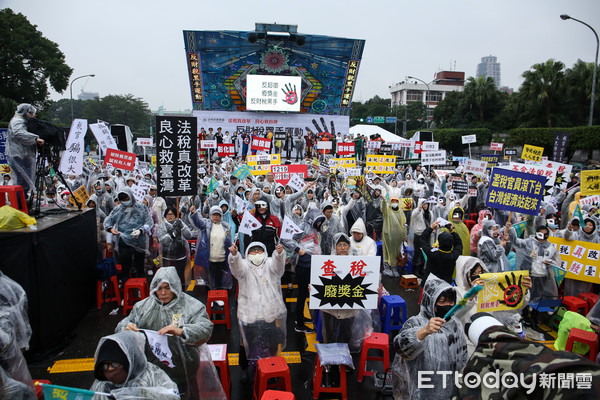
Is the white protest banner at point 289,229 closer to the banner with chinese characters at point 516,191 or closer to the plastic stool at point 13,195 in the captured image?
the banner with chinese characters at point 516,191

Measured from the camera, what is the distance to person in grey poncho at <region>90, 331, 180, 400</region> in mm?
2281

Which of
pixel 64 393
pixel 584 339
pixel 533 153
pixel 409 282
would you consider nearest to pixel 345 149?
pixel 533 153

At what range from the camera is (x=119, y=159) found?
398 inches

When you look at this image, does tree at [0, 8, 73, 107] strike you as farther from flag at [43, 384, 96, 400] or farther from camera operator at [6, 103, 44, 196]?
flag at [43, 384, 96, 400]

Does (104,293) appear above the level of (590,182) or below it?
below

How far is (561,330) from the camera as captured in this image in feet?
15.1

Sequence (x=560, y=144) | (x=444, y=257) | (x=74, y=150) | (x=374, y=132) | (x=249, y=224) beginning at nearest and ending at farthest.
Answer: (x=444, y=257), (x=249, y=224), (x=74, y=150), (x=560, y=144), (x=374, y=132)

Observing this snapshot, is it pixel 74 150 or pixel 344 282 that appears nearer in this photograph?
pixel 344 282

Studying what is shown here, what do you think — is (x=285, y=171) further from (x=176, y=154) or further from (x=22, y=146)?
(x=22, y=146)

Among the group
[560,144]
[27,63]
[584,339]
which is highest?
[27,63]

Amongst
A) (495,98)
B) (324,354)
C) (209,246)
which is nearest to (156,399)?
(324,354)

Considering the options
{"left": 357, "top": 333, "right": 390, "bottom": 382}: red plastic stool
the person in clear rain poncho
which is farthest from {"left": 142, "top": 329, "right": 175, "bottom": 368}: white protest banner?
{"left": 357, "top": 333, "right": 390, "bottom": 382}: red plastic stool

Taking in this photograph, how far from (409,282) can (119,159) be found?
7.98m

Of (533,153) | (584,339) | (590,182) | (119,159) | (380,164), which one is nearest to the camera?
(584,339)
